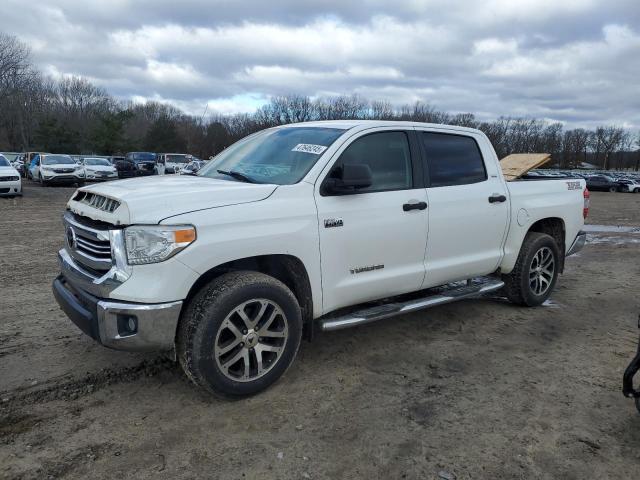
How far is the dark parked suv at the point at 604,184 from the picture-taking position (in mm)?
46125

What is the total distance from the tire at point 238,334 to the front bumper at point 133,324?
5.5 inches

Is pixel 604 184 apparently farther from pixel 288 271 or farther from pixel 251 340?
pixel 251 340

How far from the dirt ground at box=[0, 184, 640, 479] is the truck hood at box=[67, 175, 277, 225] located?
50.6 inches

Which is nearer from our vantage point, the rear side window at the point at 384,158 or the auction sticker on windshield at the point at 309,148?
the auction sticker on windshield at the point at 309,148

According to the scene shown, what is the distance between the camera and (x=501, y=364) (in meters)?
4.20

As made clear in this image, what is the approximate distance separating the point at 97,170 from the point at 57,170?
4289 mm

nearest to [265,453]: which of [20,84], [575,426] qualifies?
[575,426]

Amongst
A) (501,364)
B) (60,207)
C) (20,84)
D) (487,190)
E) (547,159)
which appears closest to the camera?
(501,364)

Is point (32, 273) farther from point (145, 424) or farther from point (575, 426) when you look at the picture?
point (575, 426)

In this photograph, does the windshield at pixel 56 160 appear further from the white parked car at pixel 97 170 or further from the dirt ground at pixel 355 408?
the dirt ground at pixel 355 408

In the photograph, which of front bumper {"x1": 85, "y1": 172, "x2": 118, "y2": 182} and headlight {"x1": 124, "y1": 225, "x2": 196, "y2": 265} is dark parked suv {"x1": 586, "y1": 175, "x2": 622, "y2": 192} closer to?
front bumper {"x1": 85, "y1": 172, "x2": 118, "y2": 182}

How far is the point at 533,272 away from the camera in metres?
5.64

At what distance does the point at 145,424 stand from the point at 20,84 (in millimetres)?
68828

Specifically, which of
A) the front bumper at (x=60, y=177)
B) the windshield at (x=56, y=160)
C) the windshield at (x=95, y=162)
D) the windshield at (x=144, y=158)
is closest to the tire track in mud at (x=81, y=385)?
the front bumper at (x=60, y=177)
